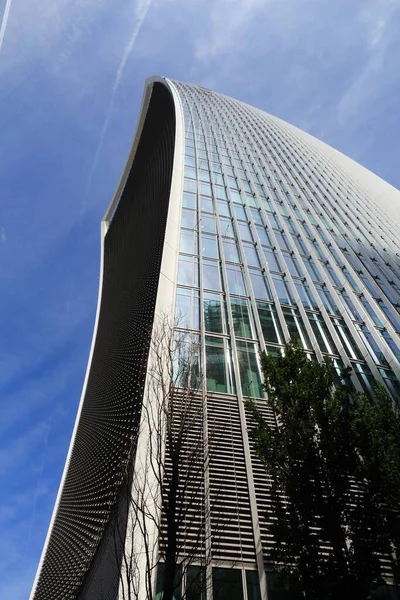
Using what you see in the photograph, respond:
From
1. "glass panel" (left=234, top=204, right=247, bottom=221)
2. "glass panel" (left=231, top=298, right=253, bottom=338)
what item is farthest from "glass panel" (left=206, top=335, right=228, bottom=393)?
"glass panel" (left=234, top=204, right=247, bottom=221)

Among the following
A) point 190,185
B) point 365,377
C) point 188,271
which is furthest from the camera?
point 190,185

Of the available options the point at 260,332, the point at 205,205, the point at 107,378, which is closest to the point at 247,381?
the point at 260,332

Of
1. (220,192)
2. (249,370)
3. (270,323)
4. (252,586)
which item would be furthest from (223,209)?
(252,586)

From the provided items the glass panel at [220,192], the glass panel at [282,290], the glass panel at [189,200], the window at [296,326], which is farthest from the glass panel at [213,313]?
the glass panel at [220,192]

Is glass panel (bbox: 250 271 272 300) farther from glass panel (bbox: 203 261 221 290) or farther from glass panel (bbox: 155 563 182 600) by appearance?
glass panel (bbox: 155 563 182 600)

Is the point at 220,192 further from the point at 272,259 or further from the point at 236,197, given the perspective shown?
the point at 272,259

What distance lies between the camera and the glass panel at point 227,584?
6.65 m

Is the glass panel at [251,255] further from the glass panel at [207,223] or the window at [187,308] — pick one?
the window at [187,308]

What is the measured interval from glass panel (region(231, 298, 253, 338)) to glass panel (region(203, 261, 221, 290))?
1019mm

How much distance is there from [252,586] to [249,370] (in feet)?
19.1

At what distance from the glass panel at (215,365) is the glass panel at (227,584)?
14.9 feet

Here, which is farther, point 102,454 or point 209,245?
point 209,245

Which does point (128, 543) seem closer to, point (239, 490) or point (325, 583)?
point (239, 490)

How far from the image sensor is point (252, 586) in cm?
688
